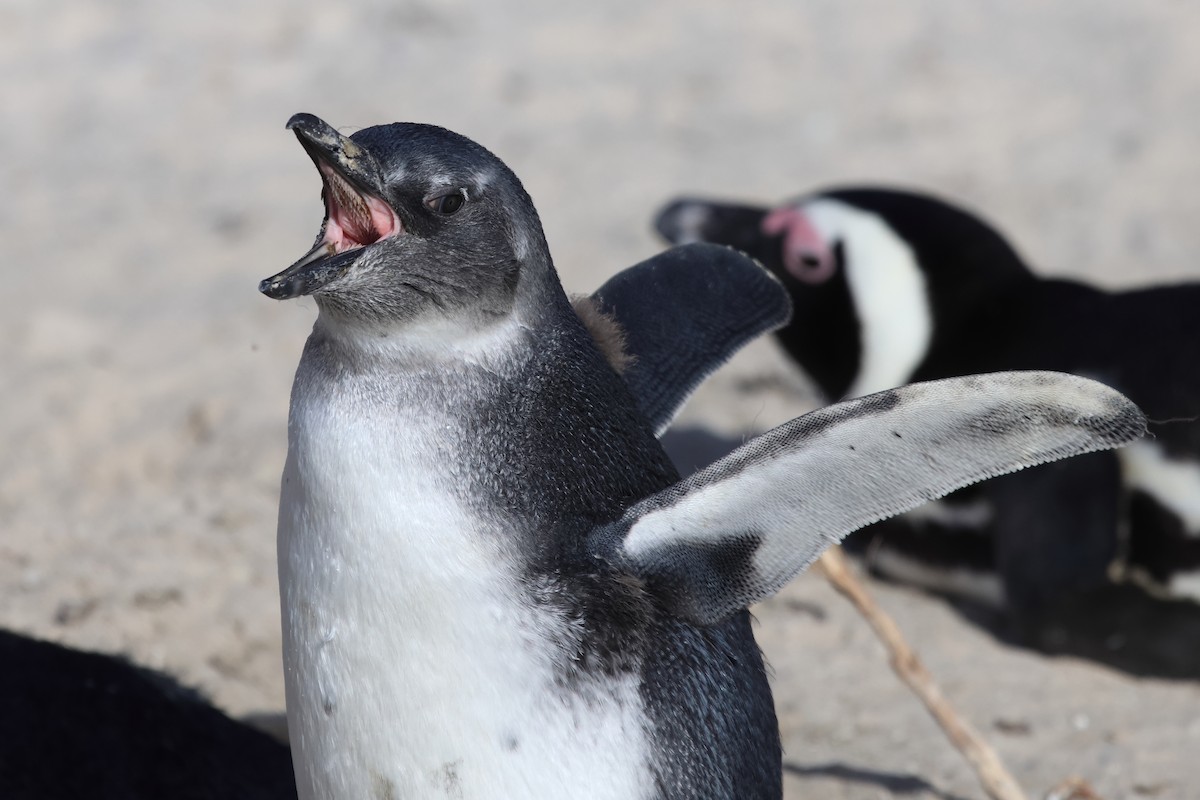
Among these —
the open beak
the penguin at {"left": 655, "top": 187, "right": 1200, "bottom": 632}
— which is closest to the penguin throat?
the open beak

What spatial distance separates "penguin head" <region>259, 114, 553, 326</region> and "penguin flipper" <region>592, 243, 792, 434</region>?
28 centimetres

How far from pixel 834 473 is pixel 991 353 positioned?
1.77 metres

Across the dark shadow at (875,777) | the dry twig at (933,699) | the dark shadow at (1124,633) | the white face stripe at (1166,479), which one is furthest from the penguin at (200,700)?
the white face stripe at (1166,479)

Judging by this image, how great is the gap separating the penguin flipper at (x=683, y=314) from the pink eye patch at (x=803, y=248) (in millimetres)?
1381

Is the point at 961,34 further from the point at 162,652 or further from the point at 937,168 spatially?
the point at 162,652

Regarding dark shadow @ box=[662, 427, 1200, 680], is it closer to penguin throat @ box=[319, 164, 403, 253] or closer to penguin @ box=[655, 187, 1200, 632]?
penguin @ box=[655, 187, 1200, 632]

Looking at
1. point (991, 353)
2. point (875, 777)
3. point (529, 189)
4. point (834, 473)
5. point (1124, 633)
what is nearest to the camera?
point (834, 473)

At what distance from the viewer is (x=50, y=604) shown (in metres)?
2.42

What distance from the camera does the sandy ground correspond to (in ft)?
7.94

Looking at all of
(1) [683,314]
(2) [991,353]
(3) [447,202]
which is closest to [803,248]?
(2) [991,353]

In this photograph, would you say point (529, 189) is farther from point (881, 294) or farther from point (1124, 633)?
point (1124, 633)

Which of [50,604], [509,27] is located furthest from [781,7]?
[50,604]

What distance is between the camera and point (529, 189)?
4.29 m

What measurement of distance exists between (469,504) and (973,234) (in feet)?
6.76
